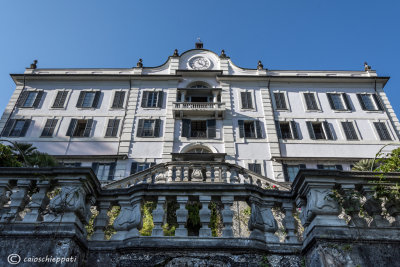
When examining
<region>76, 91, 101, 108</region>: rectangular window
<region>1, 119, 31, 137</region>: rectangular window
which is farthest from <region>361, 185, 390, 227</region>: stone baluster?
<region>1, 119, 31, 137</region>: rectangular window

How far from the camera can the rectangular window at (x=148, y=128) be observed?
1977 centimetres

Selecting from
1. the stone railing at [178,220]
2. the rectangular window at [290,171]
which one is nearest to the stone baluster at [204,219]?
the stone railing at [178,220]

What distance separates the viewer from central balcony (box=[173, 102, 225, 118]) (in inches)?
796

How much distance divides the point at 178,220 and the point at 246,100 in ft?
60.9

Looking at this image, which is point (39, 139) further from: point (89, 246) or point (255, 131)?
point (89, 246)

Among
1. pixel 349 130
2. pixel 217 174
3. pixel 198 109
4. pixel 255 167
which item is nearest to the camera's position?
pixel 217 174

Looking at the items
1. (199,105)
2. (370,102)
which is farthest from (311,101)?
(199,105)

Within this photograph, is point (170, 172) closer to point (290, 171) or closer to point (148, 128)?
point (148, 128)

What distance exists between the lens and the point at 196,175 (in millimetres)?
12578

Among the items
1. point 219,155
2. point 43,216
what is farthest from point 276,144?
point 43,216

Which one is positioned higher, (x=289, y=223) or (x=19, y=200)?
(x=19, y=200)

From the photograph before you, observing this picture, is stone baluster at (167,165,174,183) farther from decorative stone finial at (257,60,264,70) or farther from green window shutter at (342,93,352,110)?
green window shutter at (342,93,352,110)

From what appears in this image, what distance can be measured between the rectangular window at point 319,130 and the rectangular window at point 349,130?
1093 millimetres

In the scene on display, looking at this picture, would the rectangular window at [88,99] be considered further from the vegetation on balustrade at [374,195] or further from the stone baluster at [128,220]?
the vegetation on balustrade at [374,195]
